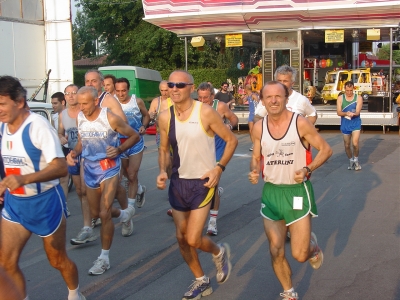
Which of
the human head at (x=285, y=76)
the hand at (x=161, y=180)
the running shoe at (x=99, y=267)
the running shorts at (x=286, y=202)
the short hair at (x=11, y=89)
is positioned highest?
the human head at (x=285, y=76)

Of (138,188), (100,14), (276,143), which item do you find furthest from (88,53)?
(276,143)

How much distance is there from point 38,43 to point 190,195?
726 inches

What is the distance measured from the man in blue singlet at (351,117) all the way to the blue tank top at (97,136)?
7.63 m

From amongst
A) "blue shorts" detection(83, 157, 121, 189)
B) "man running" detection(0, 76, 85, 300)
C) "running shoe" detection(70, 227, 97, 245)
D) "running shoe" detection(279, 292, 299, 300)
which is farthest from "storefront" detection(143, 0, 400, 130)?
"man running" detection(0, 76, 85, 300)

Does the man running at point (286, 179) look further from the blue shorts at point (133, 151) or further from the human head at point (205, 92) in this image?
the blue shorts at point (133, 151)

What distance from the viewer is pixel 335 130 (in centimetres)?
2300

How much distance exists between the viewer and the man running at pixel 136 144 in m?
8.39

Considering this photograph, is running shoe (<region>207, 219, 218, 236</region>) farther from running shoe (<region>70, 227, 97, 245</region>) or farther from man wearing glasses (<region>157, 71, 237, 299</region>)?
man wearing glasses (<region>157, 71, 237, 299</region>)

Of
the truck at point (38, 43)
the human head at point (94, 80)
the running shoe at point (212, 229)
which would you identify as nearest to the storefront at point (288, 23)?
the truck at point (38, 43)

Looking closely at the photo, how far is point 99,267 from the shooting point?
5.95 meters

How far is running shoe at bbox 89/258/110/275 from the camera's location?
5917 millimetres

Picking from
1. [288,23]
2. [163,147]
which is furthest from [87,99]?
[288,23]

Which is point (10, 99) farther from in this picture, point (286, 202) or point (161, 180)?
point (286, 202)

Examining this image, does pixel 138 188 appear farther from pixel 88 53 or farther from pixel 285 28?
pixel 88 53
